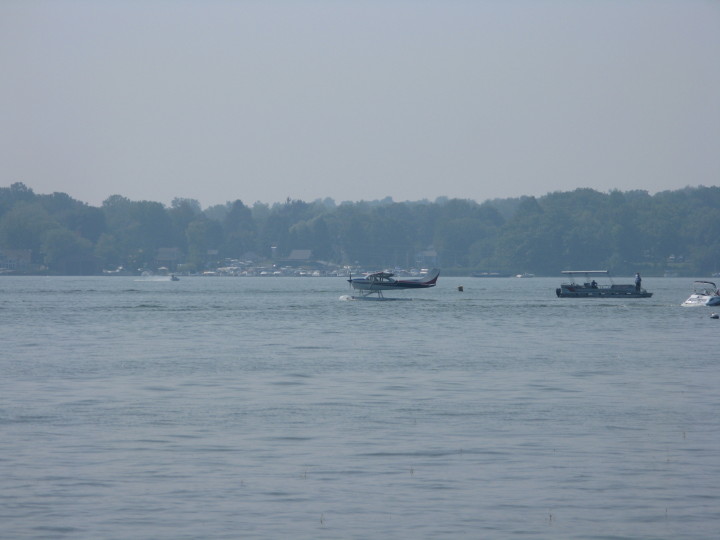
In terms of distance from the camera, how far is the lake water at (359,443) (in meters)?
21.0

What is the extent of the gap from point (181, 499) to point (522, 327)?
61.0 meters

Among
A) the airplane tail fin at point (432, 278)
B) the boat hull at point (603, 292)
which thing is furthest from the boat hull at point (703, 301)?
the airplane tail fin at point (432, 278)

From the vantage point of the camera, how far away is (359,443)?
28.2 m

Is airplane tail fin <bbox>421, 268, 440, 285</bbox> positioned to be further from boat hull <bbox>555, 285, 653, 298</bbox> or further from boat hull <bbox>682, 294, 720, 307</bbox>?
boat hull <bbox>682, 294, 720, 307</bbox>

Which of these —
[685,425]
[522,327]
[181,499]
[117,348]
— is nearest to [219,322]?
[522,327]

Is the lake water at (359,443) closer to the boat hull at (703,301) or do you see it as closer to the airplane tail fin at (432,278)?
the boat hull at (703,301)

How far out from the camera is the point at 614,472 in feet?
81.1

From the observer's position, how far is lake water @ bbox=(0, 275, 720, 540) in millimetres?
20969

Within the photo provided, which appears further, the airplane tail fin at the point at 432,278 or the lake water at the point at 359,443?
the airplane tail fin at the point at 432,278

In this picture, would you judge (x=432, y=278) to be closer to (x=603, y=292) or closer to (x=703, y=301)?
(x=603, y=292)

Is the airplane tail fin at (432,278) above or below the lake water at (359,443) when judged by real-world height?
above

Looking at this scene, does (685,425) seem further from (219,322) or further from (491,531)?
(219,322)

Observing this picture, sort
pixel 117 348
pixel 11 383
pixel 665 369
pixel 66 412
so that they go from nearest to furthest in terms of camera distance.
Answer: pixel 66 412 < pixel 11 383 < pixel 665 369 < pixel 117 348

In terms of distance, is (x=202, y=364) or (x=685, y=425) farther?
(x=202, y=364)
